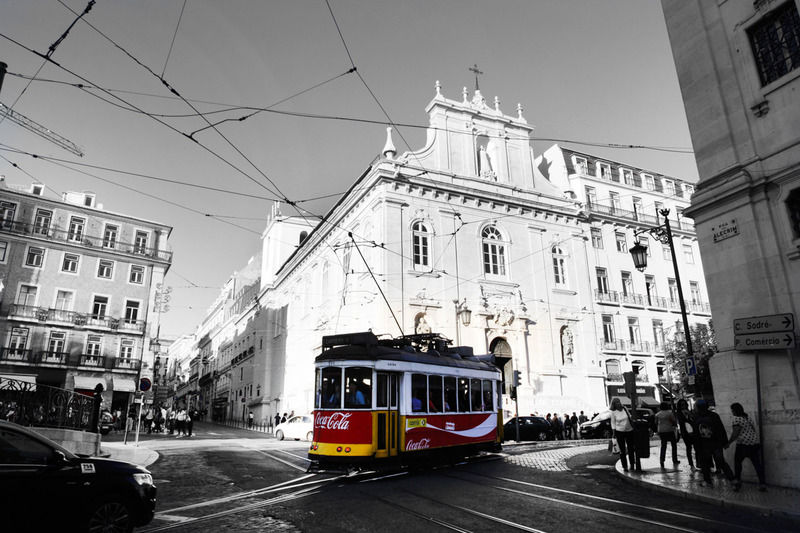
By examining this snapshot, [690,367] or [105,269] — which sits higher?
[105,269]

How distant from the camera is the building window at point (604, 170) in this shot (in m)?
39.6

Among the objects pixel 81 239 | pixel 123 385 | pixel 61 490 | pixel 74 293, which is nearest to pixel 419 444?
pixel 61 490

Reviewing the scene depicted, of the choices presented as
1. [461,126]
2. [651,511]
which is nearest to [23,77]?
[651,511]

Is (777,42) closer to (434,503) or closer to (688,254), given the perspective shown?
(434,503)

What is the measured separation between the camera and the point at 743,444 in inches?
362

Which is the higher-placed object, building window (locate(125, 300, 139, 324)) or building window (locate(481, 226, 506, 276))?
building window (locate(481, 226, 506, 276))

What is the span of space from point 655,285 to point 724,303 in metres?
28.9

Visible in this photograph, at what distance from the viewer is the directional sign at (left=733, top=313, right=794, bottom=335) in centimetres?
951

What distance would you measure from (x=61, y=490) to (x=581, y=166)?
38757mm

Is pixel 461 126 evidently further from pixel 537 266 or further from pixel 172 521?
pixel 172 521

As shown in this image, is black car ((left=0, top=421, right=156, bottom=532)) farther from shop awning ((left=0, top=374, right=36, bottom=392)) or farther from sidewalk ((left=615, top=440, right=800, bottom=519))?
shop awning ((left=0, top=374, right=36, bottom=392))

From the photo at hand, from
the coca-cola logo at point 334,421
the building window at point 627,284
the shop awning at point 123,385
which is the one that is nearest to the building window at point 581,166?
the building window at point 627,284

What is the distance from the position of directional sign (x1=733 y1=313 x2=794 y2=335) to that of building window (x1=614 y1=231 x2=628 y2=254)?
2871 centimetres

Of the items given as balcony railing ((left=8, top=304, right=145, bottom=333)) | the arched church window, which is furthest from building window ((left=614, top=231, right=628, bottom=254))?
balcony railing ((left=8, top=304, right=145, bottom=333))
